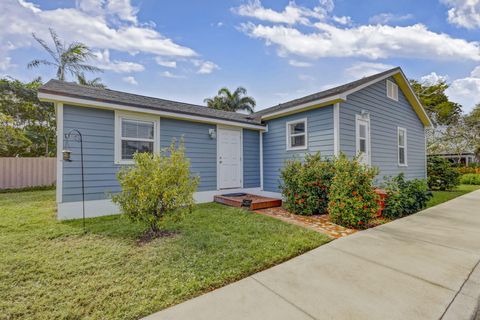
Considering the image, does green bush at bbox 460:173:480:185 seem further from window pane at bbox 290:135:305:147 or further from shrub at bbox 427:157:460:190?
window pane at bbox 290:135:305:147

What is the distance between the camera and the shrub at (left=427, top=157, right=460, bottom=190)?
1044 centimetres

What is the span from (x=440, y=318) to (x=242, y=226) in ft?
9.86

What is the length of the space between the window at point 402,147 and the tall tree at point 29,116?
A: 20.3 meters

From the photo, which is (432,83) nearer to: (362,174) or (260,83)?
(260,83)

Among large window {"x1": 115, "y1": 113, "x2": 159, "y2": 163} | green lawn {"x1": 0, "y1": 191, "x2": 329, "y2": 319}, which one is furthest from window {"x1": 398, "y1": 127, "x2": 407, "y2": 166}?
large window {"x1": 115, "y1": 113, "x2": 159, "y2": 163}

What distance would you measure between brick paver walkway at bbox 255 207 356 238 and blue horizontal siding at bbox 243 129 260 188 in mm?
2217

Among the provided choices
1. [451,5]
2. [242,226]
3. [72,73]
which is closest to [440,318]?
[242,226]

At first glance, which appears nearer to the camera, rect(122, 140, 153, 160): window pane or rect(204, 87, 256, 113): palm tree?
rect(122, 140, 153, 160): window pane

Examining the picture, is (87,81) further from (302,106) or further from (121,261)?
(121,261)

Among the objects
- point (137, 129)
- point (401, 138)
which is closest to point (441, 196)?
point (401, 138)

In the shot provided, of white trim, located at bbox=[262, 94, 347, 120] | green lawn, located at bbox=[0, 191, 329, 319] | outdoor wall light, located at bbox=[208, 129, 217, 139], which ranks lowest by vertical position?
green lawn, located at bbox=[0, 191, 329, 319]

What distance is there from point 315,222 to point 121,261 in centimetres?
378

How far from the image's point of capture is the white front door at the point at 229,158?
7.47 m

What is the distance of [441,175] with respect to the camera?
10656mm
